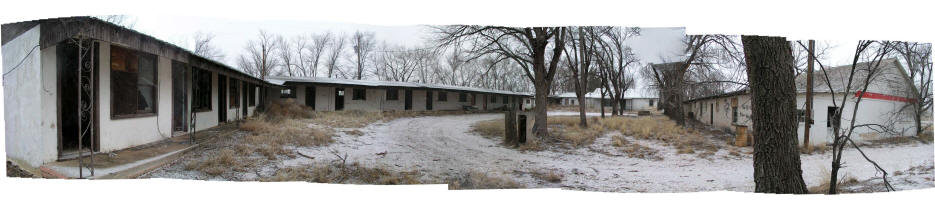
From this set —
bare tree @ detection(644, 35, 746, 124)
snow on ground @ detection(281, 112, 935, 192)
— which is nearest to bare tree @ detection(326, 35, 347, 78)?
snow on ground @ detection(281, 112, 935, 192)

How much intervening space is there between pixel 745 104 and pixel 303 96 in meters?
3.60

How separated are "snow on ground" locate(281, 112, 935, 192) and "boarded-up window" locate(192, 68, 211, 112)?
0.94 meters

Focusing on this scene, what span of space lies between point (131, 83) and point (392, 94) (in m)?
1.98

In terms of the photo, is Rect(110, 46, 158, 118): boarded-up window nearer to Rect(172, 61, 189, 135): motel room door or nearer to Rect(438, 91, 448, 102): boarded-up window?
Rect(172, 61, 189, 135): motel room door

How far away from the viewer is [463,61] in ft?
10.4

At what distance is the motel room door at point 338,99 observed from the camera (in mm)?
3061

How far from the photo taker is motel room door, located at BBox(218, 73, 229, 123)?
310cm

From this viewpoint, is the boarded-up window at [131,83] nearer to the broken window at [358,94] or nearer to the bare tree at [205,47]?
the bare tree at [205,47]

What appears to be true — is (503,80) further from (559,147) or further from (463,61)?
(559,147)

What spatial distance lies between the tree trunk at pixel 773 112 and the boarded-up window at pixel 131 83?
15.4 feet

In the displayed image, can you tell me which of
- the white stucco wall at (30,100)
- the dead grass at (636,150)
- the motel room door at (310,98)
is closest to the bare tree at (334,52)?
the motel room door at (310,98)

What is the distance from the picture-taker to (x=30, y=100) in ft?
9.20

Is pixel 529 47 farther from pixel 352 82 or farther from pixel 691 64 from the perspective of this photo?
pixel 352 82

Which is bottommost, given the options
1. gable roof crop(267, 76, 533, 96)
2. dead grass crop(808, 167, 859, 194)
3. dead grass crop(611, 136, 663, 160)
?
dead grass crop(808, 167, 859, 194)
